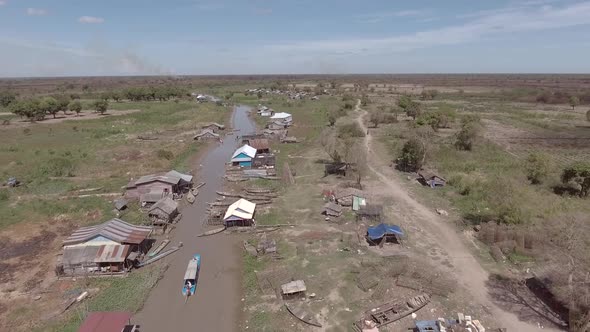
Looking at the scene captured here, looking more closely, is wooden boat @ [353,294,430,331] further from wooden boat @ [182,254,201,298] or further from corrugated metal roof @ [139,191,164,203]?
corrugated metal roof @ [139,191,164,203]

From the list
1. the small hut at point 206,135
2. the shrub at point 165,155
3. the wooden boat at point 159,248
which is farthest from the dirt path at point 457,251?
the small hut at point 206,135

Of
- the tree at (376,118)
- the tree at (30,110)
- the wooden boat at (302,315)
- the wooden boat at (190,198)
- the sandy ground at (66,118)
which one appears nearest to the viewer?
the wooden boat at (302,315)

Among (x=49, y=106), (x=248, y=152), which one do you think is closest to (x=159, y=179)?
(x=248, y=152)

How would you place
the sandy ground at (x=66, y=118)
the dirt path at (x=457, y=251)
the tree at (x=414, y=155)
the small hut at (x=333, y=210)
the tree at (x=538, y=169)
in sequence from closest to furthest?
1. the dirt path at (x=457, y=251)
2. the small hut at (x=333, y=210)
3. the tree at (x=538, y=169)
4. the tree at (x=414, y=155)
5. the sandy ground at (x=66, y=118)

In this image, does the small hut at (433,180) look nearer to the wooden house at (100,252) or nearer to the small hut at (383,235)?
the small hut at (383,235)

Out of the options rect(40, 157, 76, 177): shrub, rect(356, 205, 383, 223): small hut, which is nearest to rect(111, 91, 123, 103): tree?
rect(40, 157, 76, 177): shrub

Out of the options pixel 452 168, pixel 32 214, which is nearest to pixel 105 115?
pixel 32 214
